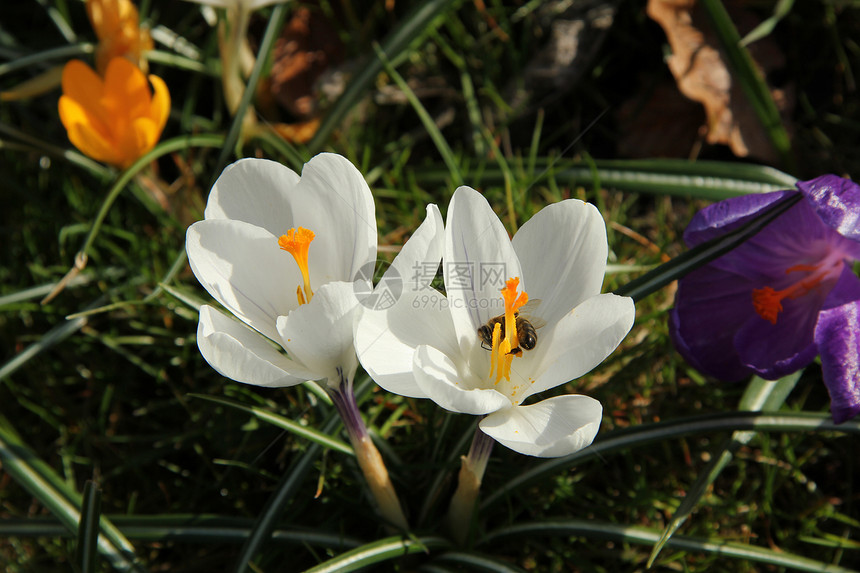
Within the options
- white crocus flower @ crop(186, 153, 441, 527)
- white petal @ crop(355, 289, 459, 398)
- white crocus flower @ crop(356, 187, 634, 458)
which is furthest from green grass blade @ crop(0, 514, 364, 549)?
white petal @ crop(355, 289, 459, 398)

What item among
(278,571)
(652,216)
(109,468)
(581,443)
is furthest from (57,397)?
(652,216)

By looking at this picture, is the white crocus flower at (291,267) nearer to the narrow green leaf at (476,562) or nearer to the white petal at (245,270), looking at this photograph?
the white petal at (245,270)

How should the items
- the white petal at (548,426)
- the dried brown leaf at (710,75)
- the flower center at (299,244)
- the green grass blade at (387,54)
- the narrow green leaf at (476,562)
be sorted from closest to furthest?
the white petal at (548,426) → the flower center at (299,244) → the narrow green leaf at (476,562) → the green grass blade at (387,54) → the dried brown leaf at (710,75)

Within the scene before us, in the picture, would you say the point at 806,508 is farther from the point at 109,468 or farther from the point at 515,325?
A: the point at 109,468

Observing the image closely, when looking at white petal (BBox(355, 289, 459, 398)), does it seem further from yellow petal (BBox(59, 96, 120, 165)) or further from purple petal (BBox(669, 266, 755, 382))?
yellow petal (BBox(59, 96, 120, 165))

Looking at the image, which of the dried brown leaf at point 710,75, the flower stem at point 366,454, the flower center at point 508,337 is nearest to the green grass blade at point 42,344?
the flower stem at point 366,454

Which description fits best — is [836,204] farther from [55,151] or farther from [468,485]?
[55,151]

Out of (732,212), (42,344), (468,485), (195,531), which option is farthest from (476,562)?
(42,344)
